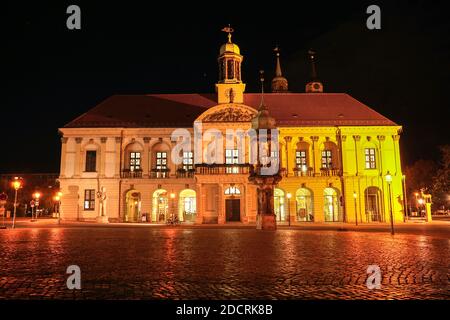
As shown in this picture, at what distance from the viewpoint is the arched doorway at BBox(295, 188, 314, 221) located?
43.4 m

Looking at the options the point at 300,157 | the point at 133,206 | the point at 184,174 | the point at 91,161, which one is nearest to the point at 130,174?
the point at 133,206

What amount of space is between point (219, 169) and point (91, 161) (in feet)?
50.9

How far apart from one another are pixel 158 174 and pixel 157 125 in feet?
18.8

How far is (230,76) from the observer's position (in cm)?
4584

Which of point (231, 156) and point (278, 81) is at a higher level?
point (278, 81)

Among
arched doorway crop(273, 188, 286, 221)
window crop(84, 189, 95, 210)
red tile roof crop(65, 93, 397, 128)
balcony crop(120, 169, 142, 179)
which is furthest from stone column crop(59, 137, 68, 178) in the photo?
arched doorway crop(273, 188, 286, 221)

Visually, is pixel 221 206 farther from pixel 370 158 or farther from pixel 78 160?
pixel 370 158

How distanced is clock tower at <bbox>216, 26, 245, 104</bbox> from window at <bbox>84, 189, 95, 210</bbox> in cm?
1820

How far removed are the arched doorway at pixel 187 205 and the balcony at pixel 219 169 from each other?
17.8ft

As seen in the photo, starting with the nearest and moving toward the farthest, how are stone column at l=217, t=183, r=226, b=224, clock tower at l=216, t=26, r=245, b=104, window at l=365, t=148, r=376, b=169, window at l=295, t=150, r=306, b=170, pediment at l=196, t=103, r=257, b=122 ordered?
stone column at l=217, t=183, r=226, b=224
pediment at l=196, t=103, r=257, b=122
window at l=365, t=148, r=376, b=169
window at l=295, t=150, r=306, b=170
clock tower at l=216, t=26, r=245, b=104

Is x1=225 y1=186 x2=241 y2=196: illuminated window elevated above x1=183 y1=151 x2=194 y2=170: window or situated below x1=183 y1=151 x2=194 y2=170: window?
below

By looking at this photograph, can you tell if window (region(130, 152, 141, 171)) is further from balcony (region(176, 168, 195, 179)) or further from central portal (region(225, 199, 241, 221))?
central portal (region(225, 199, 241, 221))

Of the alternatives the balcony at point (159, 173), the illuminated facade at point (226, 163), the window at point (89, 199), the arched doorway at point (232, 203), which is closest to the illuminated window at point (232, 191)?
the arched doorway at point (232, 203)
